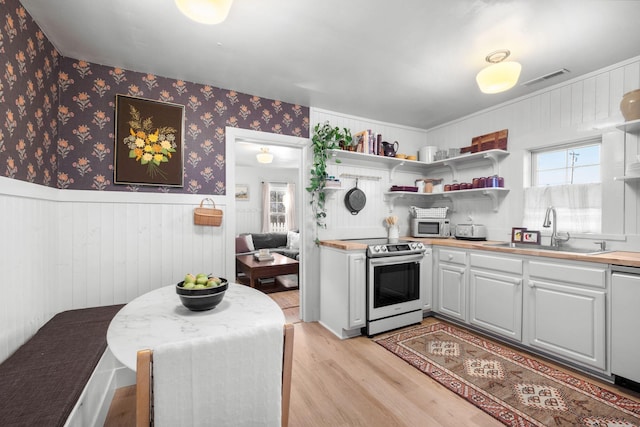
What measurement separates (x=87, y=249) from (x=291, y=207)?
5.16 meters

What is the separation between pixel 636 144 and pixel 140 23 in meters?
3.82

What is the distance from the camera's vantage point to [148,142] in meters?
2.49

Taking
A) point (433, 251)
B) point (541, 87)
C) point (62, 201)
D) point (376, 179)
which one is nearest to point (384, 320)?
point (433, 251)

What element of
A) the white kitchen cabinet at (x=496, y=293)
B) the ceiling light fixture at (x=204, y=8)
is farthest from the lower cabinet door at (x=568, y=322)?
the ceiling light fixture at (x=204, y=8)

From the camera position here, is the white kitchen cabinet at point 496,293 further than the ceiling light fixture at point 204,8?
Yes

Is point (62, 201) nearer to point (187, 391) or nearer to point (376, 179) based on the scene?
point (187, 391)

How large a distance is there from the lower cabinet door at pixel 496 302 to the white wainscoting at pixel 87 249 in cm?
250

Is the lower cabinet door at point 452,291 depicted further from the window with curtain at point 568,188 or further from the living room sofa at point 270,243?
the living room sofa at point 270,243

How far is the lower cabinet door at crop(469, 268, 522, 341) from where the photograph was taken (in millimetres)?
2516

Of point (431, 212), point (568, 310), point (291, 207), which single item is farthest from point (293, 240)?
point (568, 310)

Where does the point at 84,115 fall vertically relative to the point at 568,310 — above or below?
above

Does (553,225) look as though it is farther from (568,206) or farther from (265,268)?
(265,268)

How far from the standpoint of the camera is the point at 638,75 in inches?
88.7

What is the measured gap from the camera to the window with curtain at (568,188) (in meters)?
2.57
